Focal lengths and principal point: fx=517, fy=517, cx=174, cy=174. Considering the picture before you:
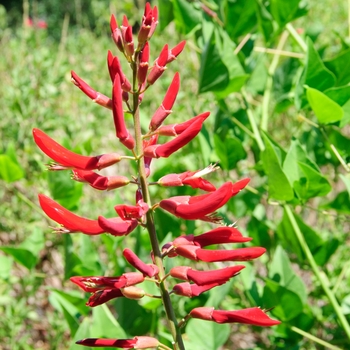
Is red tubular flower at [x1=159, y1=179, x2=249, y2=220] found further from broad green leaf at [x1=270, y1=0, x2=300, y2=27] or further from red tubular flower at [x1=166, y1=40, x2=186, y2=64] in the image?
broad green leaf at [x1=270, y1=0, x2=300, y2=27]

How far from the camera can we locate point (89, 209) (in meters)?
2.51

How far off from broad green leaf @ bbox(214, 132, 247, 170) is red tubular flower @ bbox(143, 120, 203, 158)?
0.47 metres

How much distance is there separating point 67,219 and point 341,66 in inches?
28.5

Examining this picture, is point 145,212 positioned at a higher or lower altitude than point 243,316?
higher

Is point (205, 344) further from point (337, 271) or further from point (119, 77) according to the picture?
point (337, 271)

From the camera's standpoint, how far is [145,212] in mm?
730

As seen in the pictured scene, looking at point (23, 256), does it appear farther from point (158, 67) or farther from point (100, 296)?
point (158, 67)

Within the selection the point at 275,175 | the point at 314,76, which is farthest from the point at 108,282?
the point at 314,76

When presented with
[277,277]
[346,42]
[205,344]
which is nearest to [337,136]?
[346,42]

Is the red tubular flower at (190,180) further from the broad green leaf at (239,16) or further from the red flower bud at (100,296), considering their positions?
the broad green leaf at (239,16)

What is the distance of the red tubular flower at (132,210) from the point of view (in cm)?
72

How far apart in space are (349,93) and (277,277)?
0.44 metres

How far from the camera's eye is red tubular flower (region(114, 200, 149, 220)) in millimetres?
724

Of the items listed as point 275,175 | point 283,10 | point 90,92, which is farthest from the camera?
point 283,10
